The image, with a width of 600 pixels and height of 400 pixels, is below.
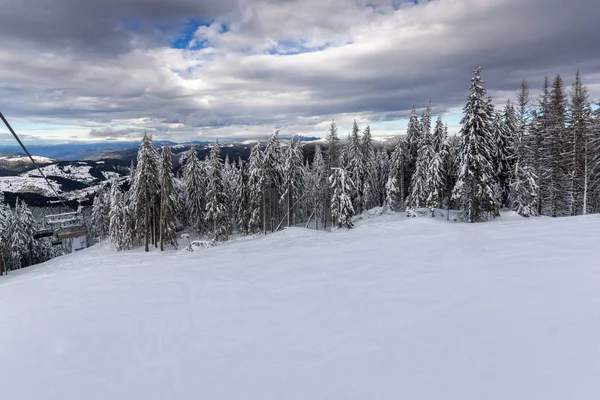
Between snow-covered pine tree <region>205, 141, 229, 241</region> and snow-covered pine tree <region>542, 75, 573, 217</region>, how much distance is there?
120 feet

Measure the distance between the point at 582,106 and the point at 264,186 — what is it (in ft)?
113

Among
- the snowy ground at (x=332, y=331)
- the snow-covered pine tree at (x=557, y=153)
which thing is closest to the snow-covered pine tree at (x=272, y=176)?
the snowy ground at (x=332, y=331)

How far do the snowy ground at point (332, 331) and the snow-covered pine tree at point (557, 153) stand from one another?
1079 inches

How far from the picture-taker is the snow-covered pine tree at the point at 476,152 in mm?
29609

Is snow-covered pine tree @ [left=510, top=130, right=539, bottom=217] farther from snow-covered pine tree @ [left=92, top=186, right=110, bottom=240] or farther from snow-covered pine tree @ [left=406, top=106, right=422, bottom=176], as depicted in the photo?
snow-covered pine tree @ [left=92, top=186, right=110, bottom=240]

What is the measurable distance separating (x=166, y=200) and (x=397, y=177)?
3400 cm

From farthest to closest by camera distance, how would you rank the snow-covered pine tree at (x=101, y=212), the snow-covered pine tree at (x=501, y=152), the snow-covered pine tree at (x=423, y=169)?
the snow-covered pine tree at (x=101, y=212) < the snow-covered pine tree at (x=423, y=169) < the snow-covered pine tree at (x=501, y=152)

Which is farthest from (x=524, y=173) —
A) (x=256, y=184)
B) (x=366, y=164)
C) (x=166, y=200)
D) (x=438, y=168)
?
A: (x=166, y=200)

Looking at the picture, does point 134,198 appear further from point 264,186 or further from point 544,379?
point 544,379

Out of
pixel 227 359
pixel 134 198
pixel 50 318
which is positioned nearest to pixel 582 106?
pixel 227 359

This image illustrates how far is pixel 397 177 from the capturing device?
50188mm

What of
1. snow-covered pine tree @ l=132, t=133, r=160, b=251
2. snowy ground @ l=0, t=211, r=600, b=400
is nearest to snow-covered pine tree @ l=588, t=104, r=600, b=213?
snowy ground @ l=0, t=211, r=600, b=400

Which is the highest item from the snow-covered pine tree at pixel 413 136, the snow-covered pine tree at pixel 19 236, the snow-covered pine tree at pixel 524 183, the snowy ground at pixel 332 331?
the snow-covered pine tree at pixel 413 136

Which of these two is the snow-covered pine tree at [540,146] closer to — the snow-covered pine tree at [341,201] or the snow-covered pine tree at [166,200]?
the snow-covered pine tree at [341,201]
